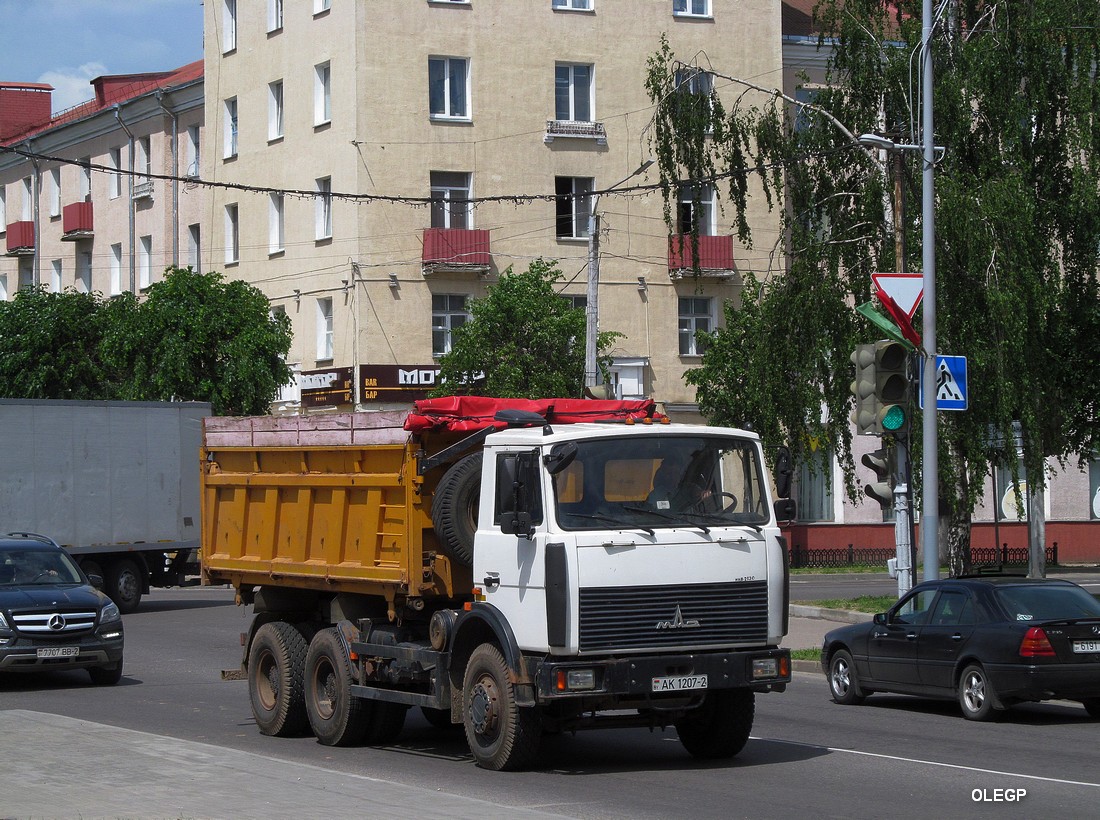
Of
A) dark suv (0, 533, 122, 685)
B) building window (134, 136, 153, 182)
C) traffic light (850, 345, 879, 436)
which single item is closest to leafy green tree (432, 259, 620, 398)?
building window (134, 136, 153, 182)

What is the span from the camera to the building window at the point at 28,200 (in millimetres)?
64100

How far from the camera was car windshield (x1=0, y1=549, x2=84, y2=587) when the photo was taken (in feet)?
63.7

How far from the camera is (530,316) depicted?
41938 mm

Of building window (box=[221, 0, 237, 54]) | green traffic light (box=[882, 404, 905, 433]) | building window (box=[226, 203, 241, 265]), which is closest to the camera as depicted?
green traffic light (box=[882, 404, 905, 433])

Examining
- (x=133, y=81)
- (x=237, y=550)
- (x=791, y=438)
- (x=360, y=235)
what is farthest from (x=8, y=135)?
(x=237, y=550)

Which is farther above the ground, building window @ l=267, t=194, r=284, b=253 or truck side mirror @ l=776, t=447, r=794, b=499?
building window @ l=267, t=194, r=284, b=253

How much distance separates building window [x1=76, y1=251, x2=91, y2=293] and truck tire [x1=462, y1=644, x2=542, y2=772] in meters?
51.3

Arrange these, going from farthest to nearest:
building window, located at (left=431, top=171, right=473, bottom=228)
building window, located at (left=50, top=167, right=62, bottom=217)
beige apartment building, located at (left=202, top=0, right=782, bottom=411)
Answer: building window, located at (left=50, top=167, right=62, bottom=217), building window, located at (left=431, top=171, right=473, bottom=228), beige apartment building, located at (left=202, top=0, right=782, bottom=411)

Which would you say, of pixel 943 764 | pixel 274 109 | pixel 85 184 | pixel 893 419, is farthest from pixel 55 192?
pixel 943 764

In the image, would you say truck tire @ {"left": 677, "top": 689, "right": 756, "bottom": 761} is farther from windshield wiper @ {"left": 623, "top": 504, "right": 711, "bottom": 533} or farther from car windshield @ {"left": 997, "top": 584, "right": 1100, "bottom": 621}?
car windshield @ {"left": 997, "top": 584, "right": 1100, "bottom": 621}

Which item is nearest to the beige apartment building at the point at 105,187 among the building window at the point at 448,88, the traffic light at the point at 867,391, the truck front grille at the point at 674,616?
the building window at the point at 448,88

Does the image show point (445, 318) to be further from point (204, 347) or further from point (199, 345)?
point (199, 345)

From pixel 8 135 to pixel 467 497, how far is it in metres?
60.2

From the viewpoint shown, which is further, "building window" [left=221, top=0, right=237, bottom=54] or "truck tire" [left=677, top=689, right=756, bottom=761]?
"building window" [left=221, top=0, right=237, bottom=54]
